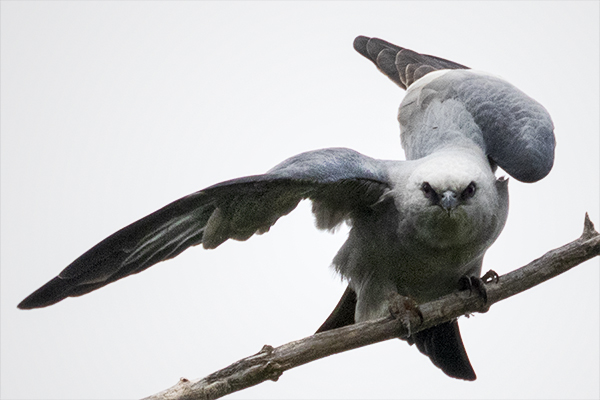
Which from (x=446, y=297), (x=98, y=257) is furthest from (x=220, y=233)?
(x=446, y=297)

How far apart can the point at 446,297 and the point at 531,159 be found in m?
1.20

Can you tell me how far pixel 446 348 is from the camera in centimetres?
686

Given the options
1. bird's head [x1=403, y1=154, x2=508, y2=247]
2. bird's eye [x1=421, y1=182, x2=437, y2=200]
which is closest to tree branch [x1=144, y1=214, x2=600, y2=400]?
bird's head [x1=403, y1=154, x2=508, y2=247]

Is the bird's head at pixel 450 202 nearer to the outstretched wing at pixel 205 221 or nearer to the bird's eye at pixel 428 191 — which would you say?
the bird's eye at pixel 428 191

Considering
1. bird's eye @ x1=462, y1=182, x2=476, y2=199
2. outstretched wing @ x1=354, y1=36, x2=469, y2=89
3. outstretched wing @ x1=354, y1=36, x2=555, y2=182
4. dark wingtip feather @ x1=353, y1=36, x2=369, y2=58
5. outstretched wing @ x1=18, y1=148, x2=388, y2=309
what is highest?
dark wingtip feather @ x1=353, y1=36, x2=369, y2=58

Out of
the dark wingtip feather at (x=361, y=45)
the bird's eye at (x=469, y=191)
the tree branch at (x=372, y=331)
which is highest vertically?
the dark wingtip feather at (x=361, y=45)

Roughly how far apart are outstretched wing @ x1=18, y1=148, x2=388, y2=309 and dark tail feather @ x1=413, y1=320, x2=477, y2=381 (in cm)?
183

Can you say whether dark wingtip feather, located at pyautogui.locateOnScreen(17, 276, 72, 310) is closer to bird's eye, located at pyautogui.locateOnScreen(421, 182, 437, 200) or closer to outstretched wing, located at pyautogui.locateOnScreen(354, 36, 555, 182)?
bird's eye, located at pyautogui.locateOnScreen(421, 182, 437, 200)

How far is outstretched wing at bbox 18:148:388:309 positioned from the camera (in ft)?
17.1

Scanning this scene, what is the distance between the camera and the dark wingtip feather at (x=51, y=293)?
5.25 meters

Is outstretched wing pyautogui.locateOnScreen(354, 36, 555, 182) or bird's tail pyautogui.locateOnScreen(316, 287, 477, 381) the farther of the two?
bird's tail pyautogui.locateOnScreen(316, 287, 477, 381)

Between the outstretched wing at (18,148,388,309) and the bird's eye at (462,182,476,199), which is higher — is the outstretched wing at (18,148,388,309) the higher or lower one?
the lower one

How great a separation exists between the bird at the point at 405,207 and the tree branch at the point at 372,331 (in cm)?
24

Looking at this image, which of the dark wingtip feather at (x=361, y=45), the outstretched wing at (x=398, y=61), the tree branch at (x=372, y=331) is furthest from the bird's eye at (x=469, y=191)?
the dark wingtip feather at (x=361, y=45)
